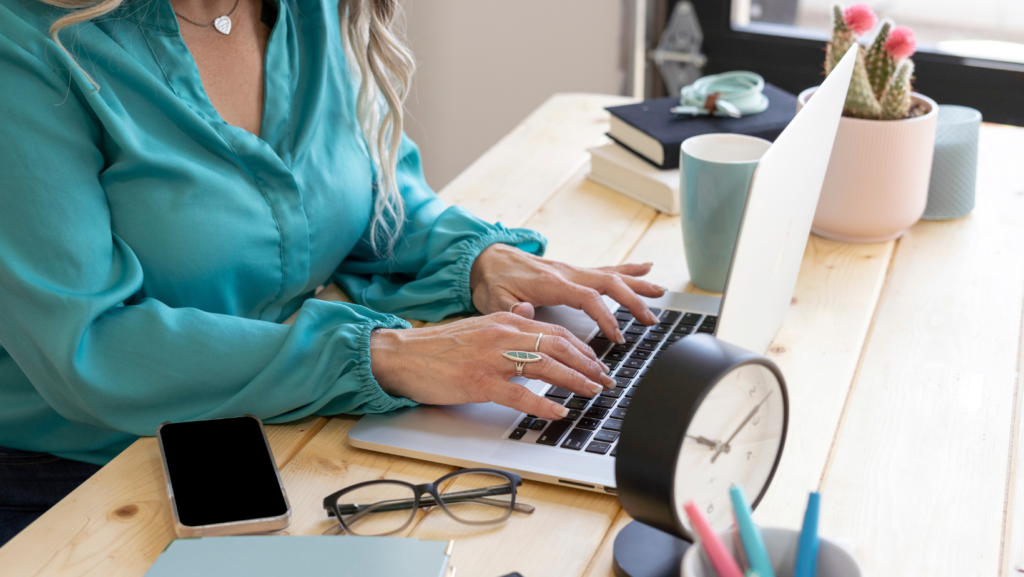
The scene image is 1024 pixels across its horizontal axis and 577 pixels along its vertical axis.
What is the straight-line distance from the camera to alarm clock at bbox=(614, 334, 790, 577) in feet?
1.70

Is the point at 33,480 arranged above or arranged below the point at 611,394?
below

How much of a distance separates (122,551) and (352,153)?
58 centimetres

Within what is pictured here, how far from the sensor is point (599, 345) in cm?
92

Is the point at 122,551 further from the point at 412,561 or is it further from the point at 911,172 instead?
the point at 911,172

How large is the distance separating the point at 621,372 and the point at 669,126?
0.53 metres

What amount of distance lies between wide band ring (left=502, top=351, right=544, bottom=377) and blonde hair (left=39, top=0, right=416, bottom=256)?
0.37 meters

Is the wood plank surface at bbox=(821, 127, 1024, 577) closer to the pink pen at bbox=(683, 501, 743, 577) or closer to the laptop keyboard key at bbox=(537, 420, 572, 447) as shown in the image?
the pink pen at bbox=(683, 501, 743, 577)

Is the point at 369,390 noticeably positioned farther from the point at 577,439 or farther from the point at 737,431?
the point at 737,431

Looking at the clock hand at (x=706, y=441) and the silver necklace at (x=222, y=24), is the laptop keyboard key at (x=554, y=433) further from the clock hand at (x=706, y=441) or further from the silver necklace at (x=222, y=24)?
the silver necklace at (x=222, y=24)

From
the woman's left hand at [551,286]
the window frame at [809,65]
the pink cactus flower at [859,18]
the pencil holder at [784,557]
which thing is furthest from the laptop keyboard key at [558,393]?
the window frame at [809,65]

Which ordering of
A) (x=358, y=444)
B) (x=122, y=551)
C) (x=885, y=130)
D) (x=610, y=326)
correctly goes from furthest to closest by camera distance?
→ (x=885, y=130), (x=610, y=326), (x=358, y=444), (x=122, y=551)

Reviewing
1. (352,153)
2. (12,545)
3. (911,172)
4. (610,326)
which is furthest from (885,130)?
(12,545)

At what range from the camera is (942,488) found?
0.70 m

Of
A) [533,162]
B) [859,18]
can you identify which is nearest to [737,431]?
[859,18]
